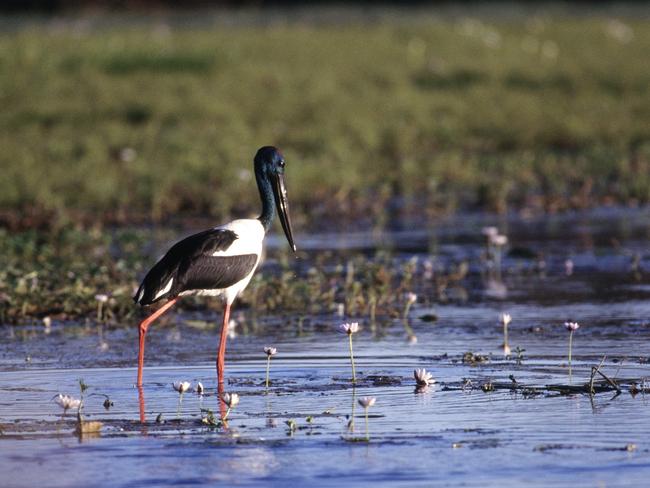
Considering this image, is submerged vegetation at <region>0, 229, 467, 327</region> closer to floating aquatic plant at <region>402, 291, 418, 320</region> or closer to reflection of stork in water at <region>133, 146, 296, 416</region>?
floating aquatic plant at <region>402, 291, 418, 320</region>

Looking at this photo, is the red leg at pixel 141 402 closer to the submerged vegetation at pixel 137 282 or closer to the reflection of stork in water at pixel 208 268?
the reflection of stork in water at pixel 208 268

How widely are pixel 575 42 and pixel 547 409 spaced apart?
21732mm

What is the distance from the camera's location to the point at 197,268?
8133 mm

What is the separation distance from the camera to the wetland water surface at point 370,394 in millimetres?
5719

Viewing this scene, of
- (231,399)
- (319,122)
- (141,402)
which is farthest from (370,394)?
(319,122)

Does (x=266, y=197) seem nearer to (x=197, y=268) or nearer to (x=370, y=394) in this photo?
(x=197, y=268)

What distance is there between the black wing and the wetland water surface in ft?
1.38

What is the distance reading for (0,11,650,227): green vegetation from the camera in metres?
15.2

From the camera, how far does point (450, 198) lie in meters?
15.4

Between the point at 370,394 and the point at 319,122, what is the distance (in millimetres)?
12252

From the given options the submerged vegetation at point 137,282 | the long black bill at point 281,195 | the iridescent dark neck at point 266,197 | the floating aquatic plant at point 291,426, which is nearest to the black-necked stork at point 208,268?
the iridescent dark neck at point 266,197

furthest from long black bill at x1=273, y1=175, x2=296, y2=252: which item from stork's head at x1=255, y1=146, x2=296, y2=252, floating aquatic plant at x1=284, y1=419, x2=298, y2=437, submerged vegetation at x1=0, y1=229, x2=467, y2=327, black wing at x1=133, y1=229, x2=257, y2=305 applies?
floating aquatic plant at x1=284, y1=419, x2=298, y2=437

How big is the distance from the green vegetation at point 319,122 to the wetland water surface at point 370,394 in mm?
4733

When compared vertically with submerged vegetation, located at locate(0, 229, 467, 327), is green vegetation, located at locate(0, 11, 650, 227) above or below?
above
